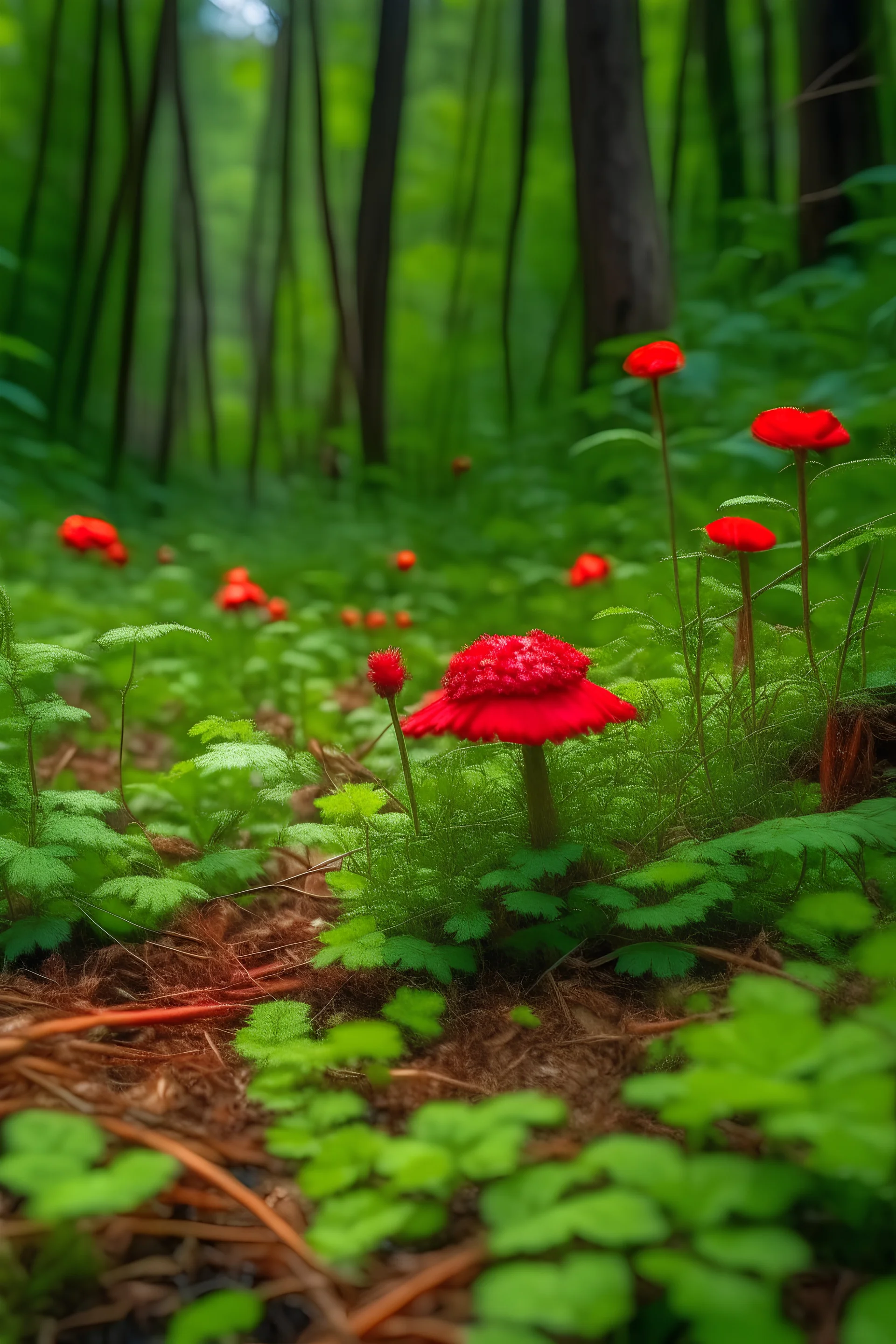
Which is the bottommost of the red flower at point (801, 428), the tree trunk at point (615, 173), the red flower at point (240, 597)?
the red flower at point (801, 428)

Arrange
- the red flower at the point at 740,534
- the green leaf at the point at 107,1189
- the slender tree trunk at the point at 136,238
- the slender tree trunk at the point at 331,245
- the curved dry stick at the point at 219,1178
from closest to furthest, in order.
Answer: the green leaf at the point at 107,1189
the curved dry stick at the point at 219,1178
the red flower at the point at 740,534
the slender tree trunk at the point at 136,238
the slender tree trunk at the point at 331,245

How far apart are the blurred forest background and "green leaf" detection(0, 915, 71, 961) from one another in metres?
3.29

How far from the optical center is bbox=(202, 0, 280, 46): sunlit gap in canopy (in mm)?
6875

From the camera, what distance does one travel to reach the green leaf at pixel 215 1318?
668mm

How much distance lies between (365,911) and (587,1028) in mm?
448

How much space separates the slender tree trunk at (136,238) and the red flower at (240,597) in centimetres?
388

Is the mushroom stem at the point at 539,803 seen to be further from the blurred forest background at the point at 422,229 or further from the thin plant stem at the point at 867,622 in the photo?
the blurred forest background at the point at 422,229

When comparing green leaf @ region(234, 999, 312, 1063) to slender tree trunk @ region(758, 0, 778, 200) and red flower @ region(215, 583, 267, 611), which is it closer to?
red flower @ region(215, 583, 267, 611)

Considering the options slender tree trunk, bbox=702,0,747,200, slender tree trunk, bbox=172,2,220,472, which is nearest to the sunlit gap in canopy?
slender tree trunk, bbox=172,2,220,472

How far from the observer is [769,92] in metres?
5.93

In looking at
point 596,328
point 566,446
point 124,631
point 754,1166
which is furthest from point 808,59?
point 754,1166

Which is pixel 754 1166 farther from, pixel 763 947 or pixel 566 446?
pixel 566 446

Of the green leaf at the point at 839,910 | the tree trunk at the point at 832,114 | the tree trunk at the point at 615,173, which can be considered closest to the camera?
the green leaf at the point at 839,910

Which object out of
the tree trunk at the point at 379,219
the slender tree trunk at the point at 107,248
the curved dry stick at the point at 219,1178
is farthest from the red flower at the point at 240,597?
the slender tree trunk at the point at 107,248
